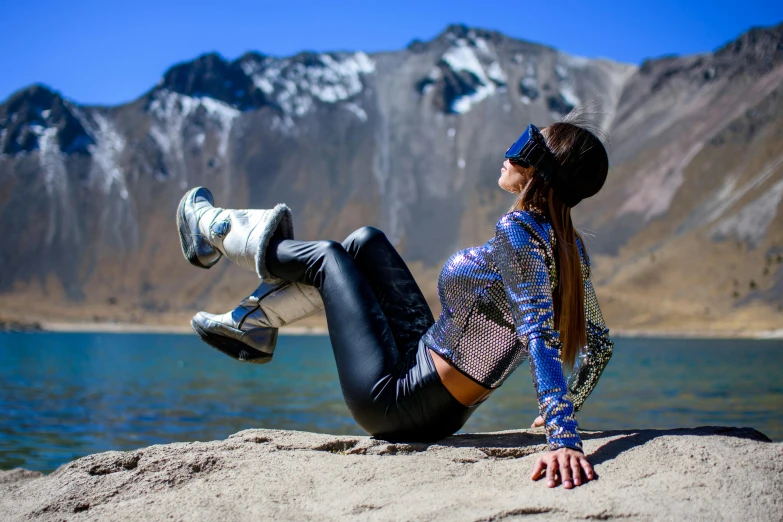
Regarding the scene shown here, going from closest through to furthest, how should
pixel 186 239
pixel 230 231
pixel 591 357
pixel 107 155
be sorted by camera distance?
pixel 591 357 → pixel 230 231 → pixel 186 239 → pixel 107 155

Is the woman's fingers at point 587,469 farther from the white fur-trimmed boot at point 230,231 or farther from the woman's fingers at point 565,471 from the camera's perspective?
the white fur-trimmed boot at point 230,231

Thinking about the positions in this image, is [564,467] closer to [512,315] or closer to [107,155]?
[512,315]

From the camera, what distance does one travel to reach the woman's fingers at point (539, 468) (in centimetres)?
304

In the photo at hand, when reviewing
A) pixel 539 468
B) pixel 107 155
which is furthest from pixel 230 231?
pixel 107 155

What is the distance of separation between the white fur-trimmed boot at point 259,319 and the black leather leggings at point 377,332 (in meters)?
Answer: 0.14

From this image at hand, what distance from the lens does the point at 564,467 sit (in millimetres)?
2980

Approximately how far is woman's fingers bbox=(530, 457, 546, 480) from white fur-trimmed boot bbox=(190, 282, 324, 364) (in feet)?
5.11

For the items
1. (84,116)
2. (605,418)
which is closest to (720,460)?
(605,418)

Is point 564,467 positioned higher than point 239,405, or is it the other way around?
point 239,405

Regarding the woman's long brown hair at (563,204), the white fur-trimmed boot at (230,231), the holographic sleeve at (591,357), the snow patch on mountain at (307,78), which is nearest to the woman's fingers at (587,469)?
the woman's long brown hair at (563,204)

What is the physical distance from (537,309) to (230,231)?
6.05ft

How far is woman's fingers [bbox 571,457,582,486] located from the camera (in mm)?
2948

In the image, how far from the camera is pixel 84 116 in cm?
13975

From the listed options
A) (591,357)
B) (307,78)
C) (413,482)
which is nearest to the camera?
(413,482)
